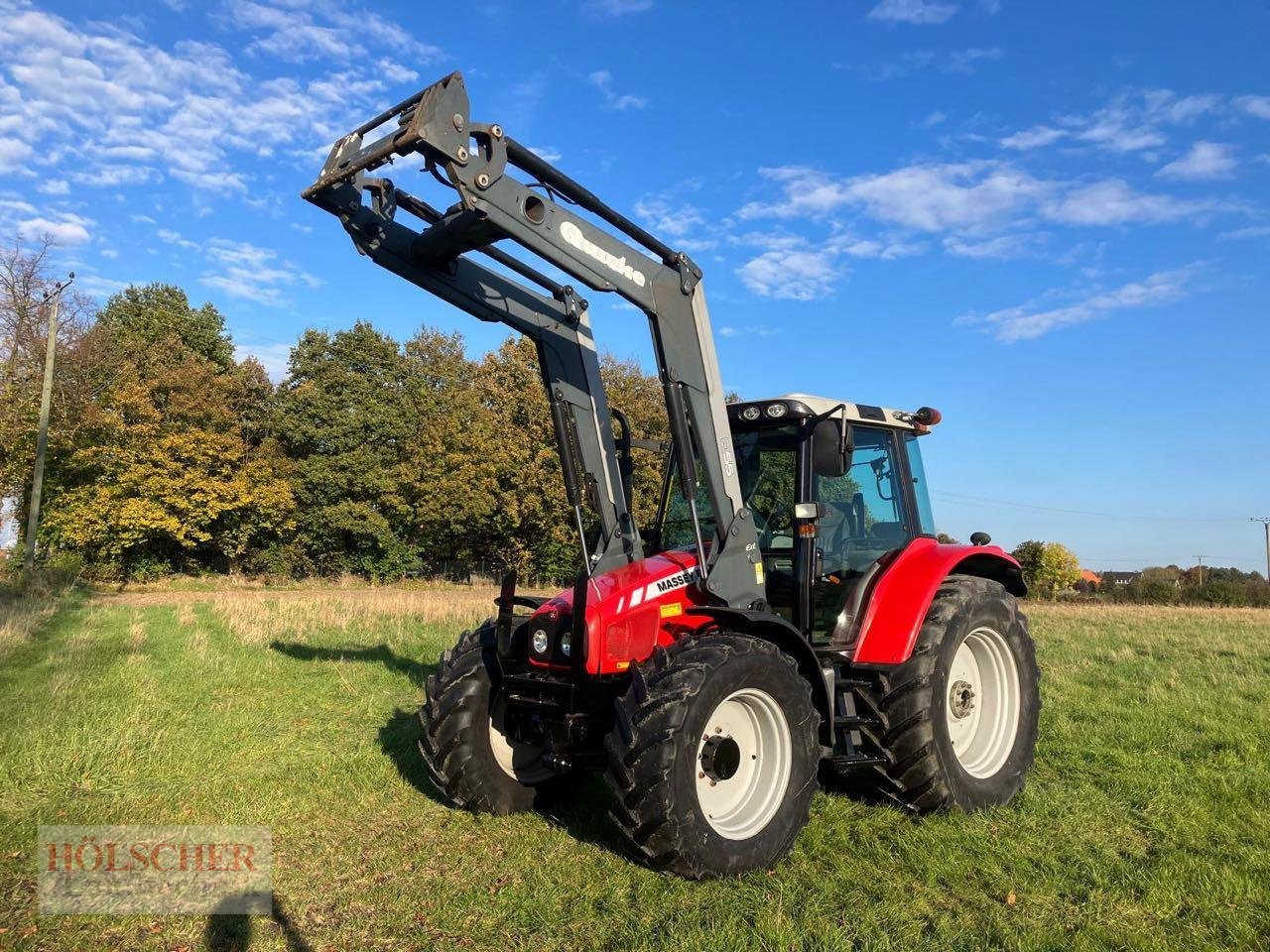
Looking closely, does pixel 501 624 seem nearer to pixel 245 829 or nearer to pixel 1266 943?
pixel 245 829

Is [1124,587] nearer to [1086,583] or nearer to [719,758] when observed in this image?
[1086,583]

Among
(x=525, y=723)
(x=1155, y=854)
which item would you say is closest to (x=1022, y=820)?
(x=1155, y=854)

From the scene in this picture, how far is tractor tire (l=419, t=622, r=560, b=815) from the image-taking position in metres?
5.17

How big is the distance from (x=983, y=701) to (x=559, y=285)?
408 centimetres

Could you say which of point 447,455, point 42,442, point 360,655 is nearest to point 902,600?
point 360,655

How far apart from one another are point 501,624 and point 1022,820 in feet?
10.8

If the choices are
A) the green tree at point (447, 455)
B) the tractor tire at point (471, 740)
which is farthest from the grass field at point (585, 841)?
the green tree at point (447, 455)

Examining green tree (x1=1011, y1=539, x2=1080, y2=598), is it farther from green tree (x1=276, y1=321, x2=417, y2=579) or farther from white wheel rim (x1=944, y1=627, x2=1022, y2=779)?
white wheel rim (x1=944, y1=627, x2=1022, y2=779)

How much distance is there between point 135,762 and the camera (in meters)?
6.31

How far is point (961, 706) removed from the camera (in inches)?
232

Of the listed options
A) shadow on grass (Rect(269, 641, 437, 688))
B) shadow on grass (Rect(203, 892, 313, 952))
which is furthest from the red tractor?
shadow on grass (Rect(269, 641, 437, 688))

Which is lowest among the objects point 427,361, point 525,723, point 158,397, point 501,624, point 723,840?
point 723,840

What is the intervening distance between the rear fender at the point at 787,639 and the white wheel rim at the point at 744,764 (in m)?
0.35

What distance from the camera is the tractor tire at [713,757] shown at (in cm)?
407
